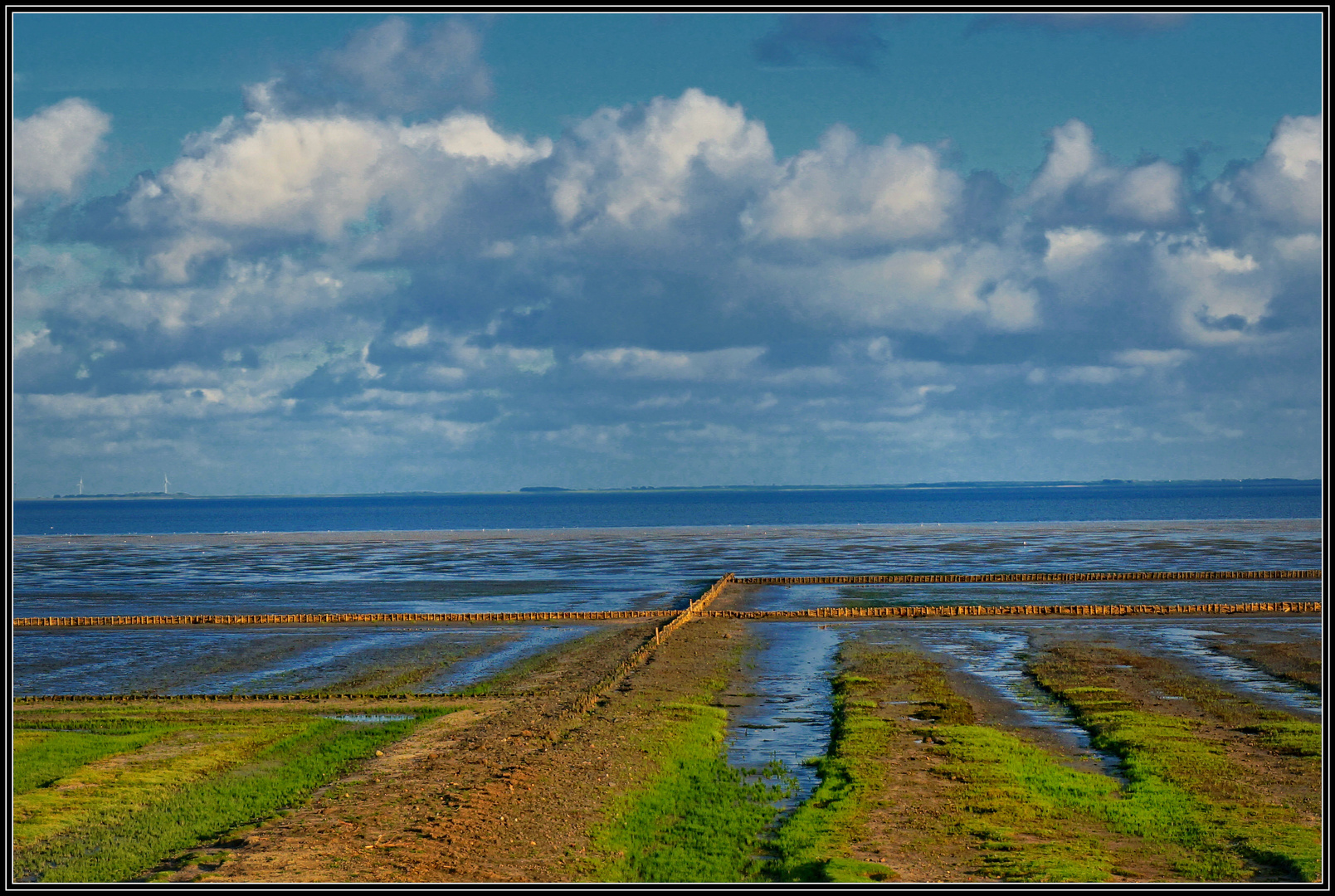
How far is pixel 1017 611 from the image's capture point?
5888 centimetres

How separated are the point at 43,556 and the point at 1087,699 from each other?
4721 inches

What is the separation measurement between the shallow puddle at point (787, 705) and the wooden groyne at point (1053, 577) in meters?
27.4

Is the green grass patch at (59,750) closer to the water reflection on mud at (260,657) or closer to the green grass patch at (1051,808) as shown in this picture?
the water reflection on mud at (260,657)

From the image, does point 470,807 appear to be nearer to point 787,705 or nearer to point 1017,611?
point 787,705

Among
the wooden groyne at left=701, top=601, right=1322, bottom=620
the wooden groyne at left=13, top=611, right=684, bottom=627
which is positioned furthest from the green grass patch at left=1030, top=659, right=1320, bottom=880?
the wooden groyne at left=13, top=611, right=684, bottom=627

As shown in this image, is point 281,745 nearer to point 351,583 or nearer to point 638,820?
point 638,820

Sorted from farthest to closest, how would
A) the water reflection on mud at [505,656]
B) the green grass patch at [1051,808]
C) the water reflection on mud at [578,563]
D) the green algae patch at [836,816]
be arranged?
1. the water reflection on mud at [578,563]
2. the water reflection on mud at [505,656]
3. the green grass patch at [1051,808]
4. the green algae patch at [836,816]

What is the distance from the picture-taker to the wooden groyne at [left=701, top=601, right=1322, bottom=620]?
5781cm

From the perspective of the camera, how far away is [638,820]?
20547mm

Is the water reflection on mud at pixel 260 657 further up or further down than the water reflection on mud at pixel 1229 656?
further down

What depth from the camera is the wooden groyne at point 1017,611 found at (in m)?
57.8

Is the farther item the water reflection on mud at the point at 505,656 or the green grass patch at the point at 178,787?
the water reflection on mud at the point at 505,656

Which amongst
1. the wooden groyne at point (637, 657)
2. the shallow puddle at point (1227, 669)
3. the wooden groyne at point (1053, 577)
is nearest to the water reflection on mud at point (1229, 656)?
the shallow puddle at point (1227, 669)

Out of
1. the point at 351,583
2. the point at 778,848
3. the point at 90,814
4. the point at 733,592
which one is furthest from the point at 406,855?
the point at 351,583
